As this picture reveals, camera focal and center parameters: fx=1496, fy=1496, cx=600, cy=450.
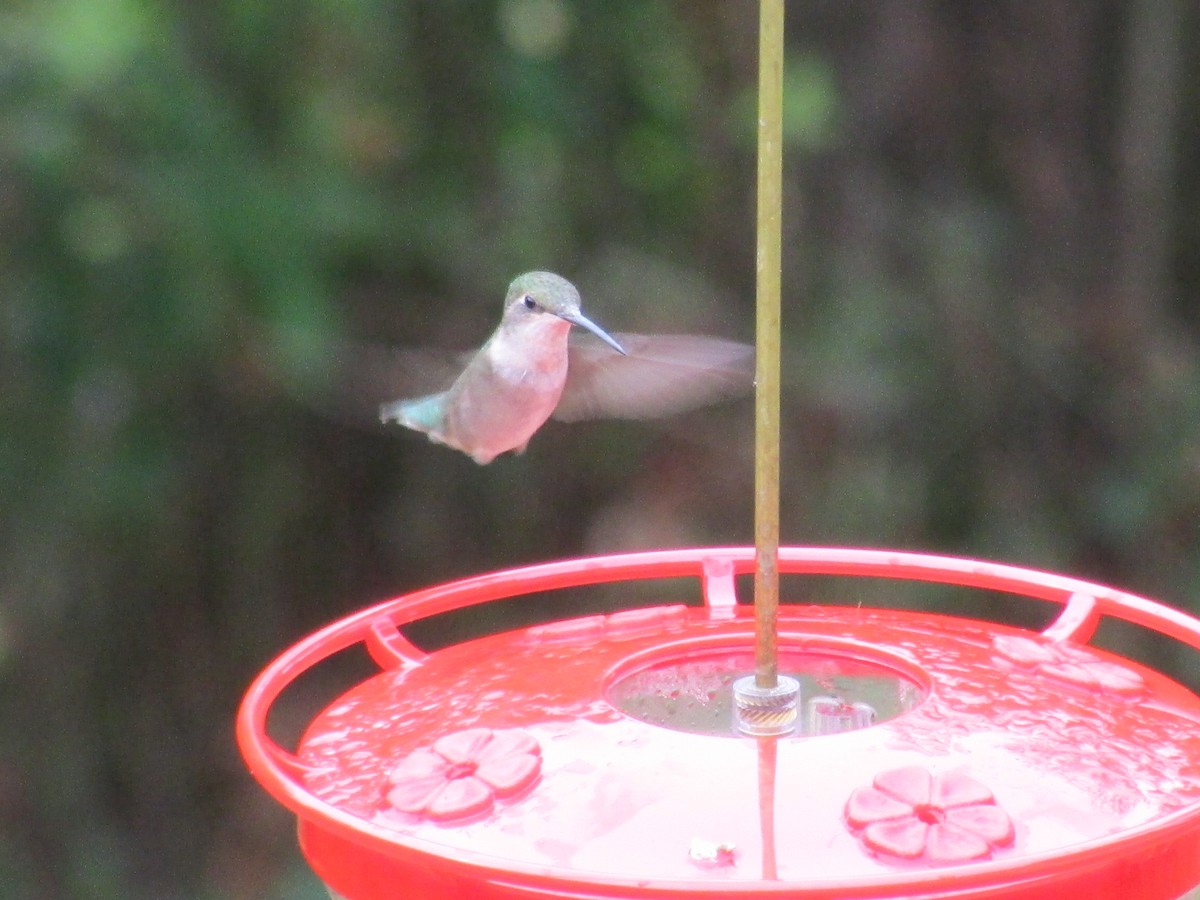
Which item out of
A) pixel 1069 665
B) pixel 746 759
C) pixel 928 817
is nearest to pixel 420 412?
pixel 1069 665

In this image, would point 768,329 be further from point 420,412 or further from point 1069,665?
point 420,412

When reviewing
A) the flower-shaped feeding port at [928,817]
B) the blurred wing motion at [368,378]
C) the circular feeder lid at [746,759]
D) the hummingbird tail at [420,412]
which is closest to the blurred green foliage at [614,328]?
the blurred wing motion at [368,378]

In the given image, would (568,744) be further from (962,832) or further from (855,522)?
(855,522)

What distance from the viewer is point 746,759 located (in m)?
1.39

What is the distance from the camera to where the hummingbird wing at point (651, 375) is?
233 cm

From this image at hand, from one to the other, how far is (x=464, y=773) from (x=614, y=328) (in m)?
2.42

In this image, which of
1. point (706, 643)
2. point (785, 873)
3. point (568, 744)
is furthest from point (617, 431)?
point (785, 873)

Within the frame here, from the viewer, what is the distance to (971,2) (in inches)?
158

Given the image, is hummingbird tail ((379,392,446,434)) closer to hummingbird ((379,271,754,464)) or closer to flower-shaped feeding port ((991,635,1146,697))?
hummingbird ((379,271,754,464))

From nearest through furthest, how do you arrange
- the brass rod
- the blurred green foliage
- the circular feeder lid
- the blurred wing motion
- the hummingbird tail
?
the circular feeder lid → the brass rod → the blurred wing motion → the hummingbird tail → the blurred green foliage

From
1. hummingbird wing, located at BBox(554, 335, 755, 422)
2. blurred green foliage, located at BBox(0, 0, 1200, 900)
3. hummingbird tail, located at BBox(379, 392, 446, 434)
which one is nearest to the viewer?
hummingbird wing, located at BBox(554, 335, 755, 422)

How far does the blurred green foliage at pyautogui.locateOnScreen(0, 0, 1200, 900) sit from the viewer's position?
333 cm

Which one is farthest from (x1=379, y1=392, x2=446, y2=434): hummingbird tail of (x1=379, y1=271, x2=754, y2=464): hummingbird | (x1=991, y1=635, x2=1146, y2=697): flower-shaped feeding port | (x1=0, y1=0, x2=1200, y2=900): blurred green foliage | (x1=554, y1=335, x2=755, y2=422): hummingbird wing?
(x1=991, y1=635, x2=1146, y2=697): flower-shaped feeding port

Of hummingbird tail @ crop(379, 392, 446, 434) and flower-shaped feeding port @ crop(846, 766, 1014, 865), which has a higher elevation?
hummingbird tail @ crop(379, 392, 446, 434)
